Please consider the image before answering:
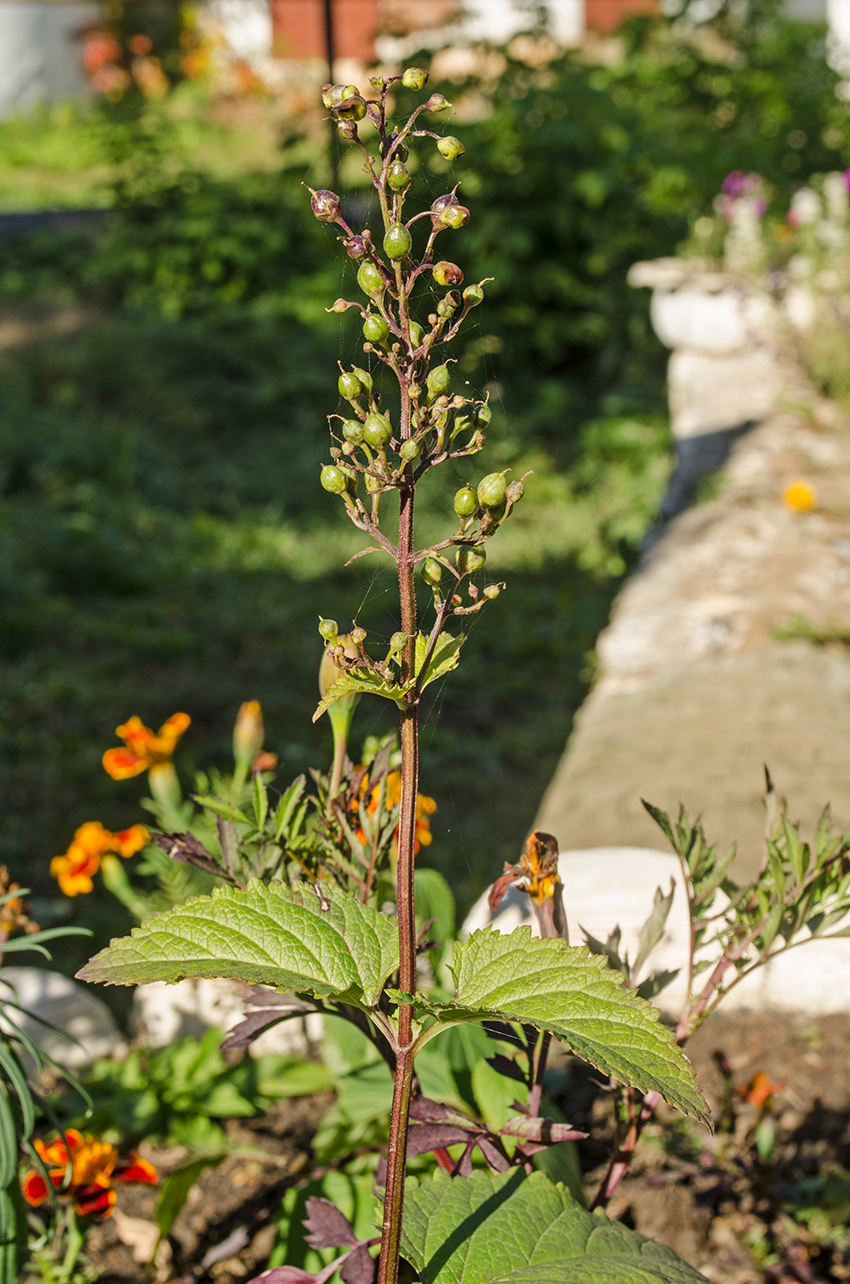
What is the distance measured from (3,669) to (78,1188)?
104 inches

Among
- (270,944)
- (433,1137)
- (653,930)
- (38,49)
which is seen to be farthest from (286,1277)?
(38,49)

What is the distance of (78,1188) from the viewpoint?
54.2 inches

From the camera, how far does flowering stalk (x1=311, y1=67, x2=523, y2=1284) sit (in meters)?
0.82

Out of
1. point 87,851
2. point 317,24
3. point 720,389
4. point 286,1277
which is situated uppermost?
point 317,24

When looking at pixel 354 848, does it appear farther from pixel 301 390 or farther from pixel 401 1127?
pixel 301 390

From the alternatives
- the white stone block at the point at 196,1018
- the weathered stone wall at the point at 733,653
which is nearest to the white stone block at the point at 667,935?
the weathered stone wall at the point at 733,653

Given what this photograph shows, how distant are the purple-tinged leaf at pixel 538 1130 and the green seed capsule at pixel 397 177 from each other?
859 mm

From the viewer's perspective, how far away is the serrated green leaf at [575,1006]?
80cm

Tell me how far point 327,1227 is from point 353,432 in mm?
773

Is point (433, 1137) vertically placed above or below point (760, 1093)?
above

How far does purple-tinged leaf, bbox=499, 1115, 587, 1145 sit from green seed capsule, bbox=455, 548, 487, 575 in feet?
1.89

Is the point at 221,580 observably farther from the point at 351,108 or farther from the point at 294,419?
the point at 351,108

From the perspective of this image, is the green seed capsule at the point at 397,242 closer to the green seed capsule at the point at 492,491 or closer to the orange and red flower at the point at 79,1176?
the green seed capsule at the point at 492,491

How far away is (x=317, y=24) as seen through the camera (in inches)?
557
